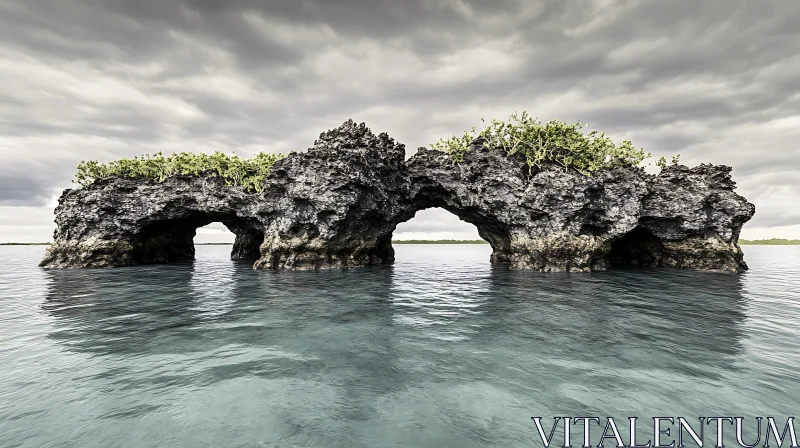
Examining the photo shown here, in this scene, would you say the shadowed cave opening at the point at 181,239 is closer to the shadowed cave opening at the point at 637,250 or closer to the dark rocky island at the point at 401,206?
the dark rocky island at the point at 401,206

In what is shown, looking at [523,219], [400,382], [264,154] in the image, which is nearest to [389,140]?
[264,154]

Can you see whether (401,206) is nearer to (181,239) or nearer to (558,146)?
(558,146)

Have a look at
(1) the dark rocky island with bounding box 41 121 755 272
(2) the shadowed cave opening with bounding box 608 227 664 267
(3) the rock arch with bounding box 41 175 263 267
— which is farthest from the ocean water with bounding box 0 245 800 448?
(2) the shadowed cave opening with bounding box 608 227 664 267

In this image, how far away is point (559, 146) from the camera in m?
23.4

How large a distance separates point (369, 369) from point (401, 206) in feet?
72.3

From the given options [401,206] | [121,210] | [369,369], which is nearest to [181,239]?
[121,210]

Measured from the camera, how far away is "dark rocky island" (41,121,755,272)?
23.4 m

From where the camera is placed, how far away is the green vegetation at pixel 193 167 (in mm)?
26219

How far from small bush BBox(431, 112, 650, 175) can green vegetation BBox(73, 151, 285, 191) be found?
16679 mm

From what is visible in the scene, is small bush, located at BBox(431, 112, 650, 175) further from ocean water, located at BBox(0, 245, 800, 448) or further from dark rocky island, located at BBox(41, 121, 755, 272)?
ocean water, located at BBox(0, 245, 800, 448)

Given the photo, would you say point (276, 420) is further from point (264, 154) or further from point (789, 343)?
point (264, 154)

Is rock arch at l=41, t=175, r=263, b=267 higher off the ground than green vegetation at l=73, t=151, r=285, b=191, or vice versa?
green vegetation at l=73, t=151, r=285, b=191

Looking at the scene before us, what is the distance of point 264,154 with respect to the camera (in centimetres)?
2647

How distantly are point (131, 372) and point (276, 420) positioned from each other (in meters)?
3.54
